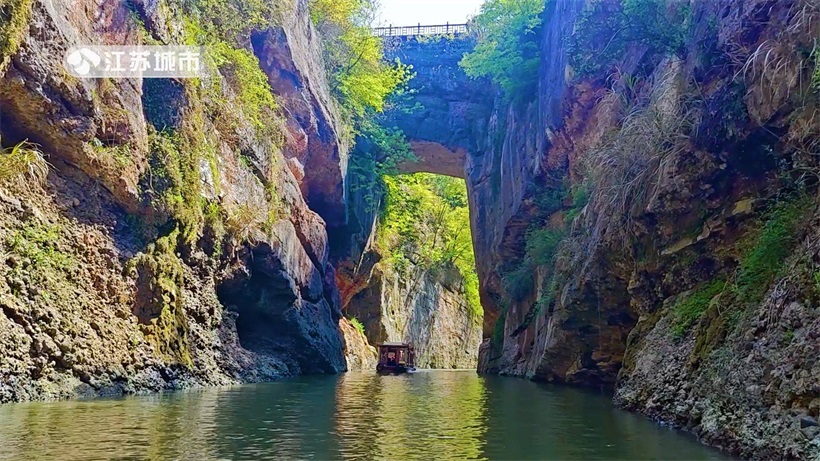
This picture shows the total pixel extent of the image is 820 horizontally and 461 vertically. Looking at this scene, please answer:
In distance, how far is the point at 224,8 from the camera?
19844 millimetres

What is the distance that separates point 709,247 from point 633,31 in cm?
415

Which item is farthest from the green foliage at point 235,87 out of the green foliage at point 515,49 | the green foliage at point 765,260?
A: the green foliage at point 765,260

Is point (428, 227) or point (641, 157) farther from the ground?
point (428, 227)

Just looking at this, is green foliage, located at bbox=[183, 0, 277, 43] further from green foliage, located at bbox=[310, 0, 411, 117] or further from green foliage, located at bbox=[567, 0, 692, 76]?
green foliage, located at bbox=[567, 0, 692, 76]

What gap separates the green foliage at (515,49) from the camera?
26.1m

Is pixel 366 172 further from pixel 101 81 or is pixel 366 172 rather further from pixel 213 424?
pixel 213 424

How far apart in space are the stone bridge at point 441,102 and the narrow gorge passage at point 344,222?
585 centimetres

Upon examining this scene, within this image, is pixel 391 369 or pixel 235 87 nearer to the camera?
pixel 235 87

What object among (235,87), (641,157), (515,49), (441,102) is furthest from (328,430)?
(441,102)

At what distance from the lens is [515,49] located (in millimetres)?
26344

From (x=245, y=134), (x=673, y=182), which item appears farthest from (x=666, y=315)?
(x=245, y=134)

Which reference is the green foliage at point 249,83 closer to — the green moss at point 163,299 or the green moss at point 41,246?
the green moss at point 163,299

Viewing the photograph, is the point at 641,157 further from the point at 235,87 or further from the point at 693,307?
the point at 235,87

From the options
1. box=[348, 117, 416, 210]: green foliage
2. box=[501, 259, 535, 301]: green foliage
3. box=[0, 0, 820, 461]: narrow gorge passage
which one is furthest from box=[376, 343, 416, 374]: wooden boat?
box=[348, 117, 416, 210]: green foliage
